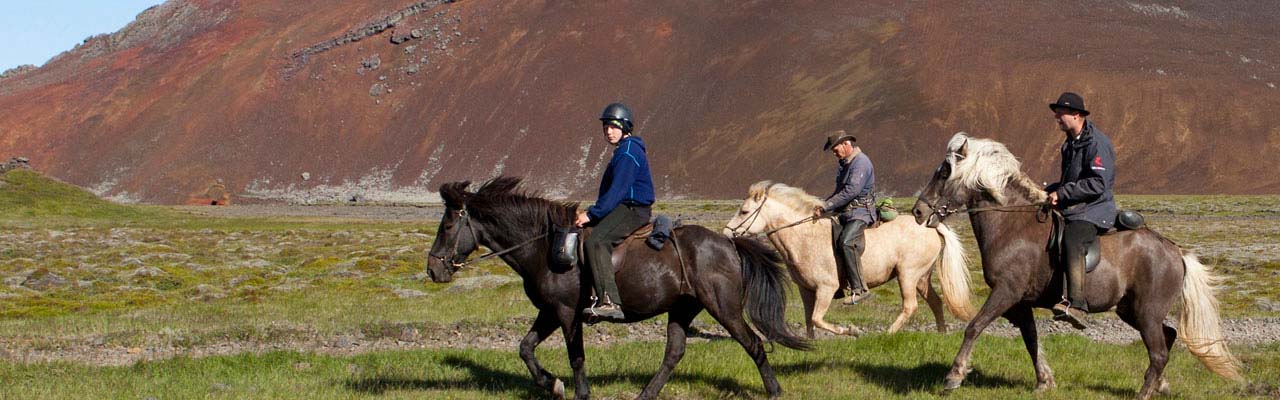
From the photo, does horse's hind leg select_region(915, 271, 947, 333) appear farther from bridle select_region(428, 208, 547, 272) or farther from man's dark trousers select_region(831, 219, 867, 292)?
bridle select_region(428, 208, 547, 272)

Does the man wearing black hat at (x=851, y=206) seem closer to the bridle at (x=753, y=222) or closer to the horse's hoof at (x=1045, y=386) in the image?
the bridle at (x=753, y=222)

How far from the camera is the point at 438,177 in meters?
120

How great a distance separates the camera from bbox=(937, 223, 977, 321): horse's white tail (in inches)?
578

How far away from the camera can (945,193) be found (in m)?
12.0

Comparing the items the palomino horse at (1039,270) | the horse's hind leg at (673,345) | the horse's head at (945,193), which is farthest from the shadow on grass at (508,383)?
the horse's head at (945,193)

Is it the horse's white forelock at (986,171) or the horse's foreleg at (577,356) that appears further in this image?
the horse's white forelock at (986,171)

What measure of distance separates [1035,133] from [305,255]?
82.6 meters

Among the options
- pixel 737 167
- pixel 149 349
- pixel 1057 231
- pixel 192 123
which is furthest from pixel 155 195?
pixel 1057 231

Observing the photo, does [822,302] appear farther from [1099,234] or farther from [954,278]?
[1099,234]

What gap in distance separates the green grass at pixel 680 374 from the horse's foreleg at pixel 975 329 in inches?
13.3

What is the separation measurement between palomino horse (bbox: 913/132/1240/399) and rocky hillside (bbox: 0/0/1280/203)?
8878cm

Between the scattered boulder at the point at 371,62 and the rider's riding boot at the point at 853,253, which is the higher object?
the scattered boulder at the point at 371,62

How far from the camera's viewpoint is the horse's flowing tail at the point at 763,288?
11703mm

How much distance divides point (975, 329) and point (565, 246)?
4326 mm
